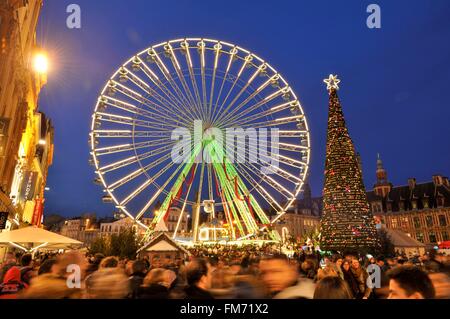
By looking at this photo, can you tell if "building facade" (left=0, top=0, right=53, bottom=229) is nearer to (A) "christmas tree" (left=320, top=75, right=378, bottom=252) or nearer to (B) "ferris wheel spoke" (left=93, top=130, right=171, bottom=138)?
(B) "ferris wheel spoke" (left=93, top=130, right=171, bottom=138)

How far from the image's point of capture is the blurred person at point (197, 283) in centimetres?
338

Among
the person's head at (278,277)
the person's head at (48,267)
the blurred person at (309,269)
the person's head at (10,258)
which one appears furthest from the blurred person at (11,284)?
the blurred person at (309,269)

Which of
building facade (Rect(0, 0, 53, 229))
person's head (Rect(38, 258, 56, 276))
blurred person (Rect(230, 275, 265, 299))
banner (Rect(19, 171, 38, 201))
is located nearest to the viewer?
blurred person (Rect(230, 275, 265, 299))

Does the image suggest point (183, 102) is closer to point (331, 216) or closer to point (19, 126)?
point (19, 126)

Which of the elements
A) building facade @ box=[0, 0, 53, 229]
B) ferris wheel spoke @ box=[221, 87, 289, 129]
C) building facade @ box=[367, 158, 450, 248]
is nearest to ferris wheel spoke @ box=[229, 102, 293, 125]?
ferris wheel spoke @ box=[221, 87, 289, 129]

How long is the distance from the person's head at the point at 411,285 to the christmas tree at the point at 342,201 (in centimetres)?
2167

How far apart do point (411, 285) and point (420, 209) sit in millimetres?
69037

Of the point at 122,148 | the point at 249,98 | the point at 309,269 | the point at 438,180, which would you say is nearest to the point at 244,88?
the point at 249,98

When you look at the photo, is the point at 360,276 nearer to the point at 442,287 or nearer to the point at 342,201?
the point at 442,287

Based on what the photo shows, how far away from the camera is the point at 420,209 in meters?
61.0

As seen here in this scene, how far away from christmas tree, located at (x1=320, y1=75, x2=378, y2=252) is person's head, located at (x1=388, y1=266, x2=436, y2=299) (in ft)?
71.1

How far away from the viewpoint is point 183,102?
24.4 m

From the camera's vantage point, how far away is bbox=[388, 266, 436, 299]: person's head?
2832 mm
